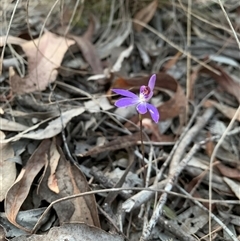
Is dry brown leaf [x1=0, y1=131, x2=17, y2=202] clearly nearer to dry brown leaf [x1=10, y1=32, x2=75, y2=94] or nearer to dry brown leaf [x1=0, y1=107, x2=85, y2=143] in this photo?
dry brown leaf [x1=0, y1=107, x2=85, y2=143]

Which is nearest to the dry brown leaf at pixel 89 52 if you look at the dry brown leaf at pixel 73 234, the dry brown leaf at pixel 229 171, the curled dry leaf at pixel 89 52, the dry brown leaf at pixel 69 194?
the curled dry leaf at pixel 89 52

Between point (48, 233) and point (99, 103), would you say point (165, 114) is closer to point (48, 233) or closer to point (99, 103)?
point (99, 103)

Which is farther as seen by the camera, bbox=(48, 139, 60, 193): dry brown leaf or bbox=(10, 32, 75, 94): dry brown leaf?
bbox=(10, 32, 75, 94): dry brown leaf

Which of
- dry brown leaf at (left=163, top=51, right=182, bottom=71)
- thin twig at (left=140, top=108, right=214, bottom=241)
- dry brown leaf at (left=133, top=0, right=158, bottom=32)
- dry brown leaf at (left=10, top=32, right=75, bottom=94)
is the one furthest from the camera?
A: dry brown leaf at (left=133, top=0, right=158, bottom=32)

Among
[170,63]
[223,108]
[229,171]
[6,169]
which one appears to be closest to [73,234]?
[6,169]

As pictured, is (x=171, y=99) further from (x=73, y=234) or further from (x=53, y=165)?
(x=73, y=234)

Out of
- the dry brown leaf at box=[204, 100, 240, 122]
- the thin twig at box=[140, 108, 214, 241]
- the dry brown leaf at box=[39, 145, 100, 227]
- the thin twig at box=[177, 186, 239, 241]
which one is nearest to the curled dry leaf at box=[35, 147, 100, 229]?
the dry brown leaf at box=[39, 145, 100, 227]

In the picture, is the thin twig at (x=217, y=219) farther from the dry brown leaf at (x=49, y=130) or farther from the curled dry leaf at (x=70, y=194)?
the dry brown leaf at (x=49, y=130)
